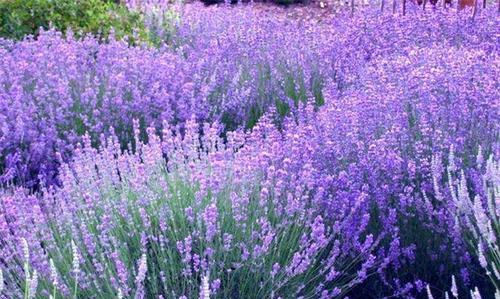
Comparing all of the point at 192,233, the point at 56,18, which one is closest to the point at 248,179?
the point at 192,233

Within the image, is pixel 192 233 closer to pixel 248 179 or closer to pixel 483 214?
pixel 248 179

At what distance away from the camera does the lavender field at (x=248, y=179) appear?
2.49 meters

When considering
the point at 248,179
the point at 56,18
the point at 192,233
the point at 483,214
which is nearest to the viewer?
the point at 483,214

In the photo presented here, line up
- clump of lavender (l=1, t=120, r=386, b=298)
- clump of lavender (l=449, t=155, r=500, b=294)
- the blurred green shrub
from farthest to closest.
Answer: the blurred green shrub, clump of lavender (l=1, t=120, r=386, b=298), clump of lavender (l=449, t=155, r=500, b=294)

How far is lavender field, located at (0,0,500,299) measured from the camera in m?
2.49

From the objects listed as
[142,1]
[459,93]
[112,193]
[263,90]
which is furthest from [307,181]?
[142,1]

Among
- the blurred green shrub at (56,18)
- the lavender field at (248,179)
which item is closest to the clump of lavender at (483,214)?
the lavender field at (248,179)

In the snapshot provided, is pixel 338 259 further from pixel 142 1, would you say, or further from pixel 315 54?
pixel 142 1

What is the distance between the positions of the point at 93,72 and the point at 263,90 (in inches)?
39.9

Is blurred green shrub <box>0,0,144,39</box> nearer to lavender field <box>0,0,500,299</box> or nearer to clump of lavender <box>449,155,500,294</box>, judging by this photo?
lavender field <box>0,0,500,299</box>

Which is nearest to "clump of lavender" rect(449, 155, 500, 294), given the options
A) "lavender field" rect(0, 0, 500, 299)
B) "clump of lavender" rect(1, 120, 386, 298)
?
"lavender field" rect(0, 0, 500, 299)

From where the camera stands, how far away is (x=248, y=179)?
2801 millimetres

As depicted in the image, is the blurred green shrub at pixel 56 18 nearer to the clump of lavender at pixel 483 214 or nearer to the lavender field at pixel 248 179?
the lavender field at pixel 248 179

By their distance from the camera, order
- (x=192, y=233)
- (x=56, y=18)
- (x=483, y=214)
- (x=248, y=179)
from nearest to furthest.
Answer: (x=483, y=214) → (x=192, y=233) → (x=248, y=179) → (x=56, y=18)
